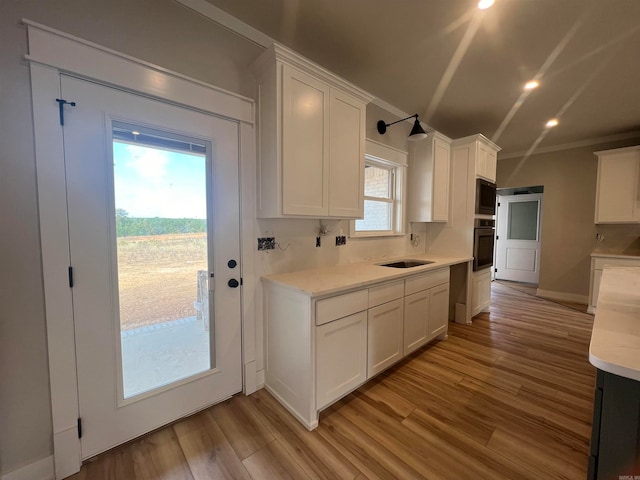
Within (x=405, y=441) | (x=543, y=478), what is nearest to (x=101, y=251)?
(x=405, y=441)

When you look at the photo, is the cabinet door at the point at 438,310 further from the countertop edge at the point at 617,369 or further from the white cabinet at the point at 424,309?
the countertop edge at the point at 617,369

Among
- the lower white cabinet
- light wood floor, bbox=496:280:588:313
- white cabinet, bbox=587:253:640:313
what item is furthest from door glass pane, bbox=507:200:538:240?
the lower white cabinet

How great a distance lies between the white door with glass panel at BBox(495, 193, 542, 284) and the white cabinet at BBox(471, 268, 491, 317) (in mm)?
2860

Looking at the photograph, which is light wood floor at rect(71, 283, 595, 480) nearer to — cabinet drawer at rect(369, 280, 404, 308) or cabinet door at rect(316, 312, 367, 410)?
cabinet door at rect(316, 312, 367, 410)

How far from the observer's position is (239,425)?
175cm

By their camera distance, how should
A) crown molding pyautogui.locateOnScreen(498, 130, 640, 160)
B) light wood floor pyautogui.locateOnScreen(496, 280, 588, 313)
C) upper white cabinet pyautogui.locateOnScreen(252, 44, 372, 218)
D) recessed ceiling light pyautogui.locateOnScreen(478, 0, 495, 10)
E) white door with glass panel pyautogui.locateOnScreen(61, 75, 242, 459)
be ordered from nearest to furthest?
white door with glass panel pyautogui.locateOnScreen(61, 75, 242, 459) → recessed ceiling light pyautogui.locateOnScreen(478, 0, 495, 10) → upper white cabinet pyautogui.locateOnScreen(252, 44, 372, 218) → crown molding pyautogui.locateOnScreen(498, 130, 640, 160) → light wood floor pyautogui.locateOnScreen(496, 280, 588, 313)

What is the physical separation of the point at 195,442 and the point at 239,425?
10.3 inches

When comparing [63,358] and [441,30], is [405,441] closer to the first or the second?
[63,358]

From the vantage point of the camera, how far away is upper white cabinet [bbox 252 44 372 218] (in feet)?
6.03

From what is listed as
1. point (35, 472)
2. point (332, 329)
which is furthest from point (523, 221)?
point (35, 472)

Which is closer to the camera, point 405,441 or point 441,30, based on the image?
point 405,441

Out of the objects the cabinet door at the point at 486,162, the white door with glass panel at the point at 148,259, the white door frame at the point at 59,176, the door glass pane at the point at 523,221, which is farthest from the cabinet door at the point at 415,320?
the door glass pane at the point at 523,221

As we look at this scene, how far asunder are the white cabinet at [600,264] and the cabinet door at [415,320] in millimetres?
2970

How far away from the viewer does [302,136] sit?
6.38ft
